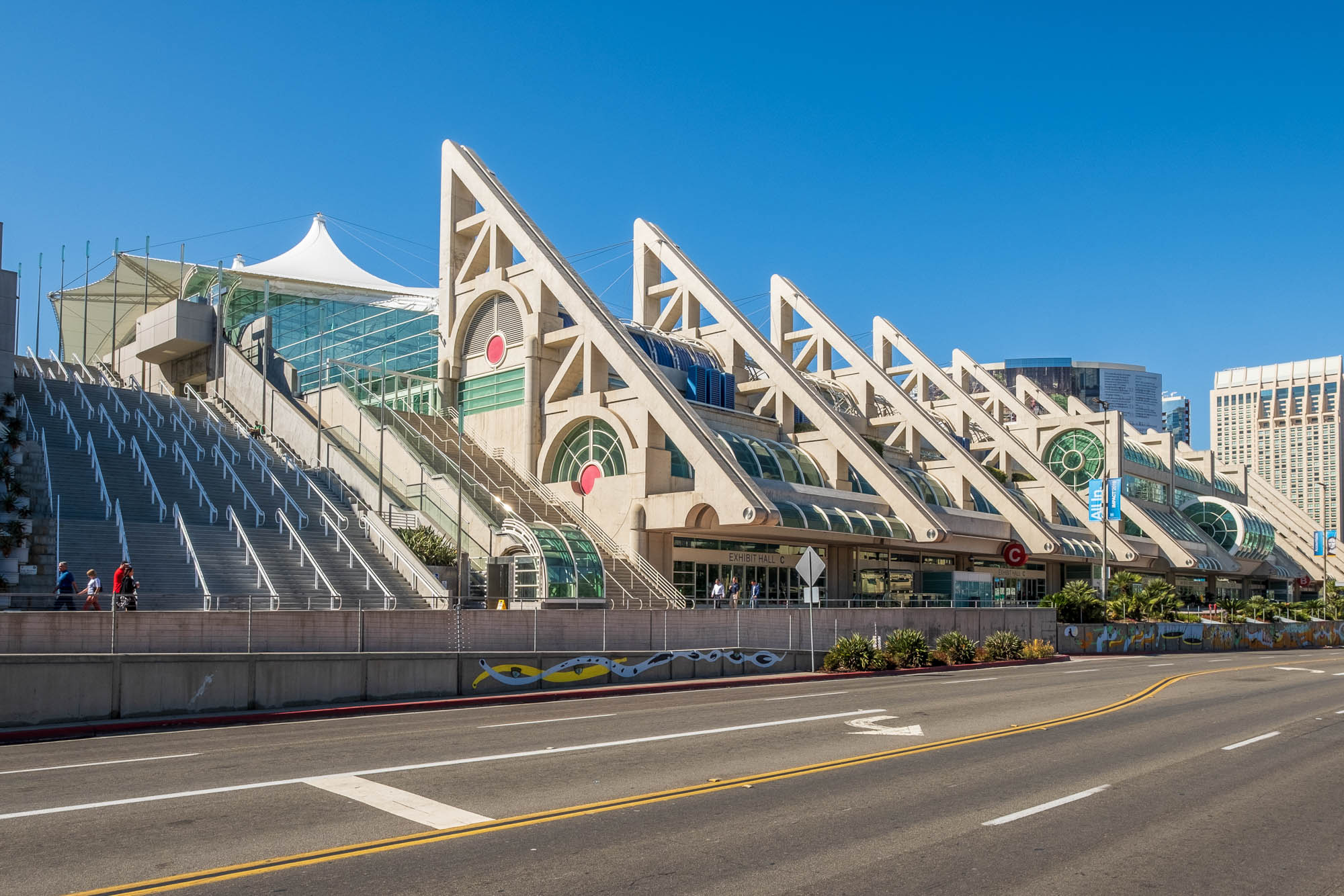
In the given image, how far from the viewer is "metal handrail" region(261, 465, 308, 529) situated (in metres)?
35.1

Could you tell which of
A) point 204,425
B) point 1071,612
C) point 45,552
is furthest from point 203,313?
point 1071,612

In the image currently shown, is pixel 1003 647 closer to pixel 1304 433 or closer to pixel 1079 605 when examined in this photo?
pixel 1079 605

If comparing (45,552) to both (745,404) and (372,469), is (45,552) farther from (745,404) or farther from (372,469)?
(745,404)

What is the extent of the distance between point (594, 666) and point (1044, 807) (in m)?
14.8

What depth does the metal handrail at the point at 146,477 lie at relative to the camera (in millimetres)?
32531

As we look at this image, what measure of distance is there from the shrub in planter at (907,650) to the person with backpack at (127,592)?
18.7 m

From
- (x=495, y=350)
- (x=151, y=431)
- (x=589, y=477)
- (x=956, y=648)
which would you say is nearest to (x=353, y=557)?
(x=151, y=431)

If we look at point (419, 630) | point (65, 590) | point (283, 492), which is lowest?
point (419, 630)

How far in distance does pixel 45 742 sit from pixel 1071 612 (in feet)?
128

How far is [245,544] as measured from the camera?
31250 mm

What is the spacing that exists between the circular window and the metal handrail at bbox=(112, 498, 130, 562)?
54.5 metres

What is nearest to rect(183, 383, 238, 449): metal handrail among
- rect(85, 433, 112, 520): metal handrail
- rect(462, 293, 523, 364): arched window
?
rect(85, 433, 112, 520): metal handrail

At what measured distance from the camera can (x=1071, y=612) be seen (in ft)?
149

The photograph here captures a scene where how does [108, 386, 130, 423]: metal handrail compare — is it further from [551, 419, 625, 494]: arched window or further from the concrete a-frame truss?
[551, 419, 625, 494]: arched window
